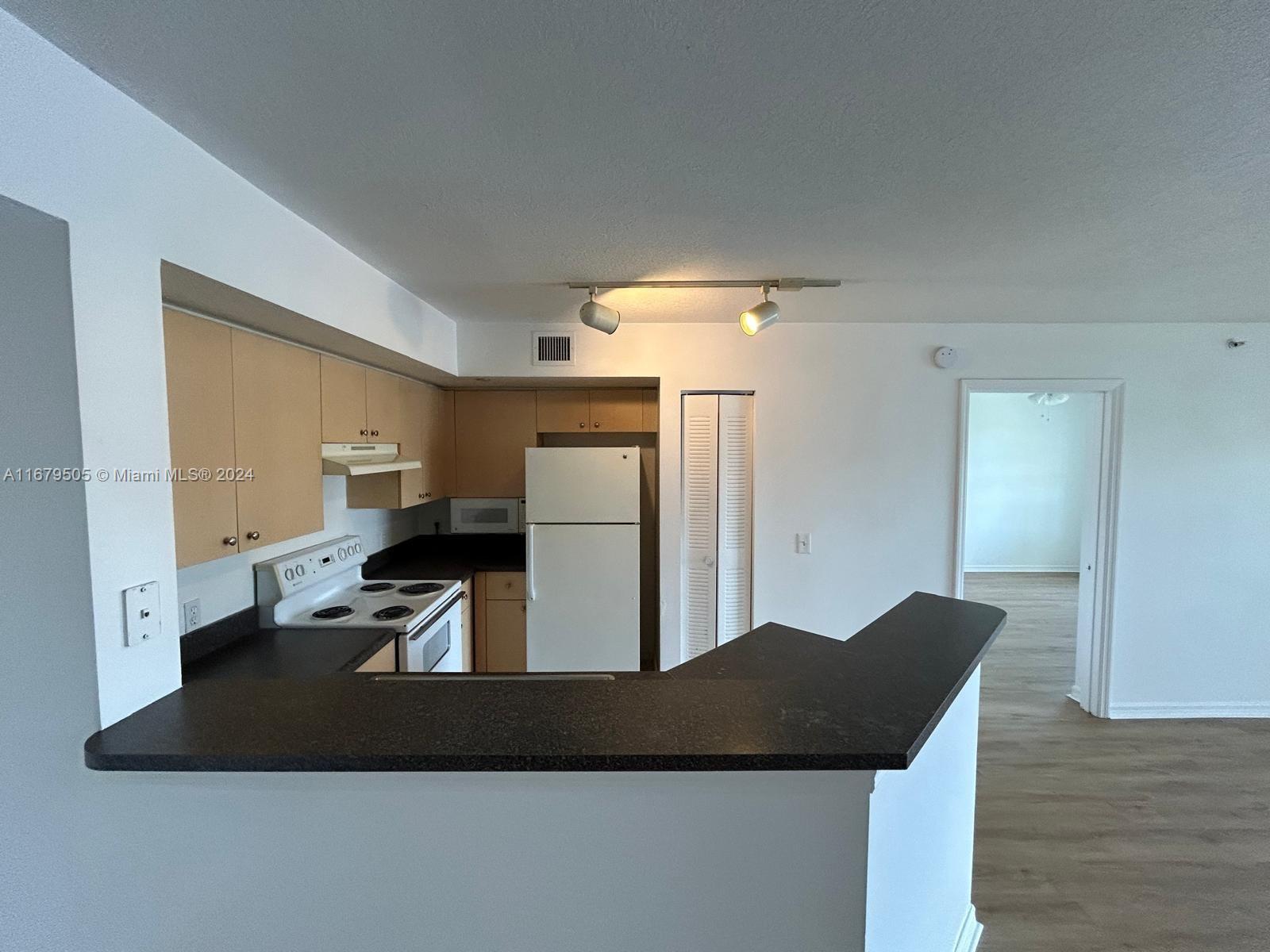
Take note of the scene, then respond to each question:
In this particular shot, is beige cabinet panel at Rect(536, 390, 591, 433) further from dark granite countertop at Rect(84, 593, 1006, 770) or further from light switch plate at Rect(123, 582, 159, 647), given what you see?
light switch plate at Rect(123, 582, 159, 647)

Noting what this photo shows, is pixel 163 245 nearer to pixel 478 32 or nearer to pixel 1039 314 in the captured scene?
pixel 478 32

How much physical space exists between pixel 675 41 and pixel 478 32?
0.34 m

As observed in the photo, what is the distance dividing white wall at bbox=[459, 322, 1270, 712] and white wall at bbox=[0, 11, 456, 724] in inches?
72.5

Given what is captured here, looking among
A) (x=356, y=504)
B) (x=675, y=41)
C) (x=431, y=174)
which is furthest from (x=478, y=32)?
(x=356, y=504)

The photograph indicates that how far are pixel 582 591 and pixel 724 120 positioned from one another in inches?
97.3

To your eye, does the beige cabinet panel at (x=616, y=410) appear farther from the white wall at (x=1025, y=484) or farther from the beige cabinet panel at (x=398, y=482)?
the white wall at (x=1025, y=484)

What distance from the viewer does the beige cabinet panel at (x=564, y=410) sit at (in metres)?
3.46

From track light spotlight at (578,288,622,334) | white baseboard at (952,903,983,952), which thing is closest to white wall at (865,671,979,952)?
white baseboard at (952,903,983,952)

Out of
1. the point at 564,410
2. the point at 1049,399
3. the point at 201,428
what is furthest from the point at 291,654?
the point at 1049,399

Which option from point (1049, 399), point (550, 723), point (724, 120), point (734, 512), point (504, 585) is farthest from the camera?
point (1049, 399)

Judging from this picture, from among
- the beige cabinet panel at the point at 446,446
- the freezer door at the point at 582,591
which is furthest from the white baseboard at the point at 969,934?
the beige cabinet panel at the point at 446,446

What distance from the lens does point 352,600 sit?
2510mm

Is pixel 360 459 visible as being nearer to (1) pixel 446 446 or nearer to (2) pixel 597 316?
(1) pixel 446 446

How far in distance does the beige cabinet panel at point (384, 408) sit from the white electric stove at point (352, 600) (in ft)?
2.10
